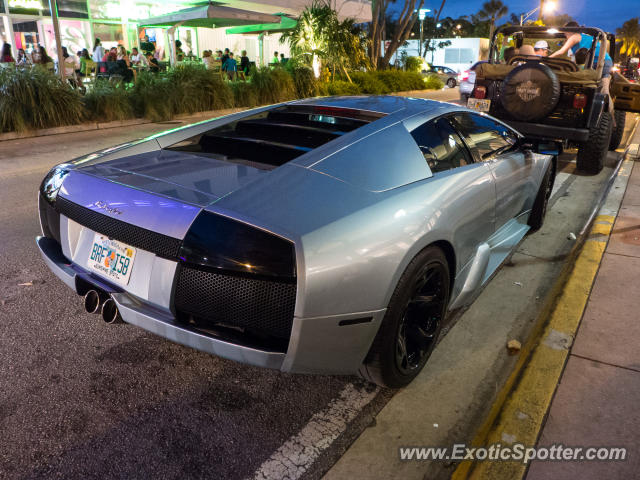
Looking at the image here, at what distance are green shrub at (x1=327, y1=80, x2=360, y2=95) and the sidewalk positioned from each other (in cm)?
1474

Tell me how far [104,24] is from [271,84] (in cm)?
1125

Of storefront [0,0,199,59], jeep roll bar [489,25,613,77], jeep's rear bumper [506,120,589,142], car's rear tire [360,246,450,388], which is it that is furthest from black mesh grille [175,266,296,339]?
storefront [0,0,199,59]

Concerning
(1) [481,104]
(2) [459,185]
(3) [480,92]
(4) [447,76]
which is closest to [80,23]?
(3) [480,92]

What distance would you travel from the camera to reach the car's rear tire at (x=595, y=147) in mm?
7207

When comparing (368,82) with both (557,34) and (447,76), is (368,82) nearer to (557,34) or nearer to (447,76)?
(557,34)

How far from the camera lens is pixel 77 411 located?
2387 millimetres

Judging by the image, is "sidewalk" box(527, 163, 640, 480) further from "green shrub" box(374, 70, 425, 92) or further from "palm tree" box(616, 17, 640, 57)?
"palm tree" box(616, 17, 640, 57)

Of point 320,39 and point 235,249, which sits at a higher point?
point 320,39

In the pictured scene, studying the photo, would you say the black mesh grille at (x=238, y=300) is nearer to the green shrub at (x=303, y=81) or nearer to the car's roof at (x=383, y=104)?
the car's roof at (x=383, y=104)

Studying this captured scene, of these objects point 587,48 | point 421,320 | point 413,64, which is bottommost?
point 421,320

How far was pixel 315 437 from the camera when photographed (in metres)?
2.29

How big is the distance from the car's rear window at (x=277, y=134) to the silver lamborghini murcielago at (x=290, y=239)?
2cm

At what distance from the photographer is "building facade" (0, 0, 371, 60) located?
19.2 m

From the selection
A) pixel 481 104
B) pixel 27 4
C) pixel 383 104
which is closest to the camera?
pixel 383 104
